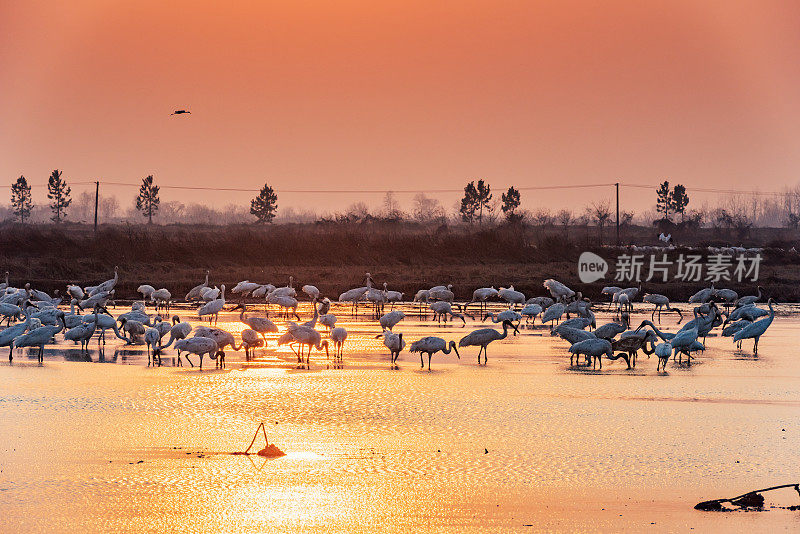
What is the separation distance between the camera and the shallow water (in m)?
8.39

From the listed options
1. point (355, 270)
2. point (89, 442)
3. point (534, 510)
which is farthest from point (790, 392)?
point (355, 270)

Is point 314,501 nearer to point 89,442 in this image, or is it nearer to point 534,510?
point 534,510

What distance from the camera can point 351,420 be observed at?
12633 mm

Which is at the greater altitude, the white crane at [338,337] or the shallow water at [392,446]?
the white crane at [338,337]

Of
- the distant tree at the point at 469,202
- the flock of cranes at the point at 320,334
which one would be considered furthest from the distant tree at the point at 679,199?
the flock of cranes at the point at 320,334

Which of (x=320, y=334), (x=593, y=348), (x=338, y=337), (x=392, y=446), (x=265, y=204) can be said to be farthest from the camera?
(x=265, y=204)

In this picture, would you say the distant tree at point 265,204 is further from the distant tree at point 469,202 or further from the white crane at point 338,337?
the white crane at point 338,337

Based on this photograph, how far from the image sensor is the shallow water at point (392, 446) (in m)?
8.39

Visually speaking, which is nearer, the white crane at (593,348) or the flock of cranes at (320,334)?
the white crane at (593,348)

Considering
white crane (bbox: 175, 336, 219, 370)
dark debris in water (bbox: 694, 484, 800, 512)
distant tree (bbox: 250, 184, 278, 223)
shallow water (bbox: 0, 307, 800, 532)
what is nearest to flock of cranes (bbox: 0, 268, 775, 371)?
white crane (bbox: 175, 336, 219, 370)

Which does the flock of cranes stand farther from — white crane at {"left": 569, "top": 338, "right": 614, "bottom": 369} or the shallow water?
the shallow water

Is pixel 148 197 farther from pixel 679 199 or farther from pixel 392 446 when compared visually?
pixel 392 446

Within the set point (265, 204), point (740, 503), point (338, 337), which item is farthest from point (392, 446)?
point (265, 204)

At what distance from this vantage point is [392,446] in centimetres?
1105
